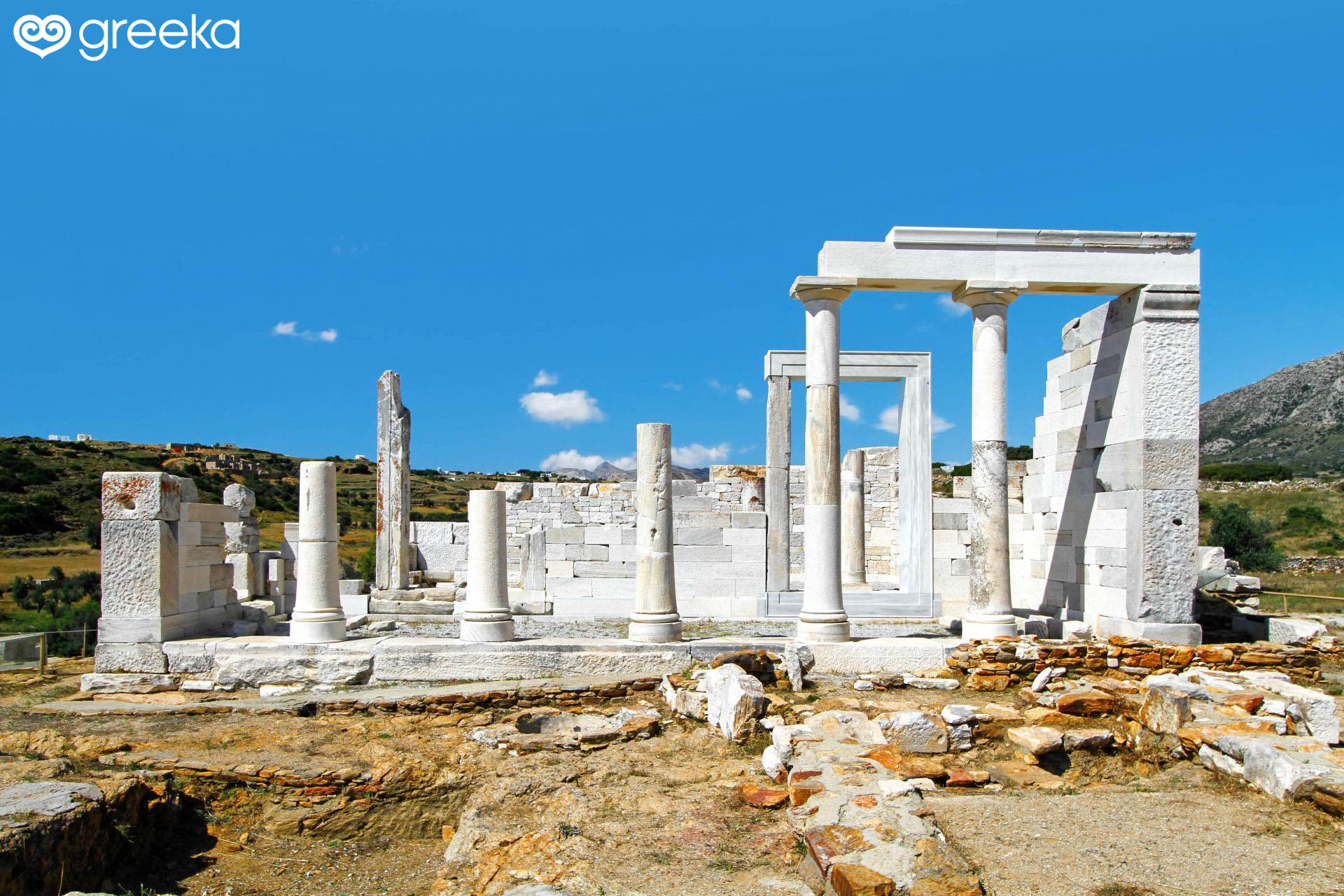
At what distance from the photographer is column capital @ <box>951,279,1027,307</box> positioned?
37.2 feet

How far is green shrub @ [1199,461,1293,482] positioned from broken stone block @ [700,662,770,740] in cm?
4737

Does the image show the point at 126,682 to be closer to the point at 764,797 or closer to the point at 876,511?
the point at 764,797

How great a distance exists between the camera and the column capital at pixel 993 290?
11.3m

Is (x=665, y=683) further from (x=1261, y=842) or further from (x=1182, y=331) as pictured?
(x=1182, y=331)

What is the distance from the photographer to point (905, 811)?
5977mm

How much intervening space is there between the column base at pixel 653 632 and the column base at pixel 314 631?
12.2ft

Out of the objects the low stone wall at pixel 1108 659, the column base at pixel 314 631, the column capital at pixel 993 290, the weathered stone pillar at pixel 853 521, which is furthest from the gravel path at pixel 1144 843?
the weathered stone pillar at pixel 853 521

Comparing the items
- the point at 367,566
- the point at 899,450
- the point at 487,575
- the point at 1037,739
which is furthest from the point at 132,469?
the point at 1037,739

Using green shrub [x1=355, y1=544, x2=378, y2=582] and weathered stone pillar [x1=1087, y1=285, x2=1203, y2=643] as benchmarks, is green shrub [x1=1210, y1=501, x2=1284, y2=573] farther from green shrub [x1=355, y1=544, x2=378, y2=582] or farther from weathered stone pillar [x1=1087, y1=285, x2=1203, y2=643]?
green shrub [x1=355, y1=544, x2=378, y2=582]

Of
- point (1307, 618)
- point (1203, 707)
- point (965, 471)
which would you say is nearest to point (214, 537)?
point (1203, 707)

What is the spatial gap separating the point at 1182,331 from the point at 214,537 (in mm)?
12849

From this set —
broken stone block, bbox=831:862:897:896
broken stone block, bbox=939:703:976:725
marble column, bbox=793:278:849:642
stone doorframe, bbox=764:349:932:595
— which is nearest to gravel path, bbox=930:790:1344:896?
broken stone block, bbox=831:862:897:896

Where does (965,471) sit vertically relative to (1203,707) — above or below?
above

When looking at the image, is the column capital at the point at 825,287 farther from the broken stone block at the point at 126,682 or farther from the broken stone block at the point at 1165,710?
the broken stone block at the point at 126,682
